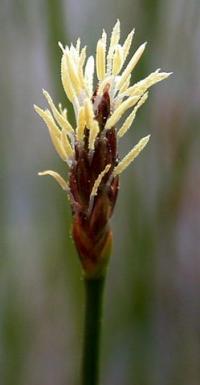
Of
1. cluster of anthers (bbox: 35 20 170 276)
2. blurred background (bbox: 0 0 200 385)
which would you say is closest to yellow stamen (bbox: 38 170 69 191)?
cluster of anthers (bbox: 35 20 170 276)

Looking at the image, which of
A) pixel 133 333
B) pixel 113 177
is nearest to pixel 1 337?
pixel 133 333

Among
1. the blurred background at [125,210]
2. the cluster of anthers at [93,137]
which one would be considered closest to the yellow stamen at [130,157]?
the cluster of anthers at [93,137]

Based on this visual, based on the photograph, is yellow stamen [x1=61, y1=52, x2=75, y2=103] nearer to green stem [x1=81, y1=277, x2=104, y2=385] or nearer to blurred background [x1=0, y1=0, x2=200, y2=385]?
green stem [x1=81, y1=277, x2=104, y2=385]

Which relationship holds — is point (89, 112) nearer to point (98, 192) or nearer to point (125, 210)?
point (98, 192)

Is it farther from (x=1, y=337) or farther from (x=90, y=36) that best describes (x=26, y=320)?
(x=90, y=36)

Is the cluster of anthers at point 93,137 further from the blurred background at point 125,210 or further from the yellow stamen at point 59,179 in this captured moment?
the blurred background at point 125,210

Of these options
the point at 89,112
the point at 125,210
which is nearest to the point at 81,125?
the point at 89,112
